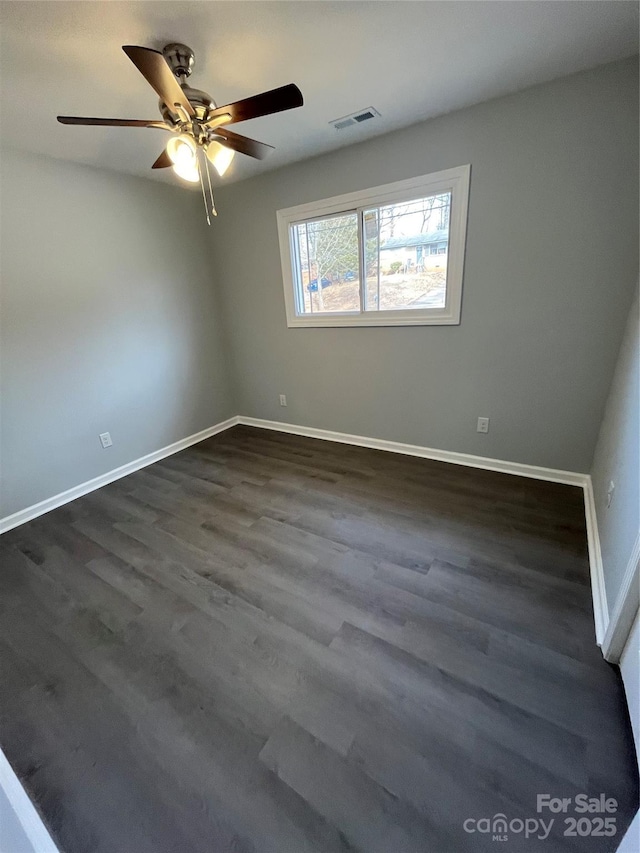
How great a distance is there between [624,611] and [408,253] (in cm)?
252

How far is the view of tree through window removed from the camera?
8.36ft

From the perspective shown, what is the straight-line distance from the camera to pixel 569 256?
211 cm

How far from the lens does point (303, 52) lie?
161 cm

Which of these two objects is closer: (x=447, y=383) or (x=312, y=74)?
(x=312, y=74)

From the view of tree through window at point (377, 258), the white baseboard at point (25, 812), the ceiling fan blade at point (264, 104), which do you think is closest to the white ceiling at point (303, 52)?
the ceiling fan blade at point (264, 104)

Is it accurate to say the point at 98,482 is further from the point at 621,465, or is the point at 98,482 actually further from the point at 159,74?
the point at 621,465

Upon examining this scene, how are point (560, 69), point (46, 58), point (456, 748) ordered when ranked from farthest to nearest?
1. point (560, 69)
2. point (46, 58)
3. point (456, 748)

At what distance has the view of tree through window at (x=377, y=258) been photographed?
2.55 m

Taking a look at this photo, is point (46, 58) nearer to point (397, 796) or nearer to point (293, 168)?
point (293, 168)

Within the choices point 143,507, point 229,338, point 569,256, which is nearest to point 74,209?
point 229,338

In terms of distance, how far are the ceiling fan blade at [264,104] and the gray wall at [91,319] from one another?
175 cm

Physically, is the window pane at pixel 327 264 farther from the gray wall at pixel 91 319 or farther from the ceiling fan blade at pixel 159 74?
the ceiling fan blade at pixel 159 74

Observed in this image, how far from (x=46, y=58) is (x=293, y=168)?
178 cm

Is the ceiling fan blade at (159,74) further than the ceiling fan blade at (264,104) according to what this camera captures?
No
